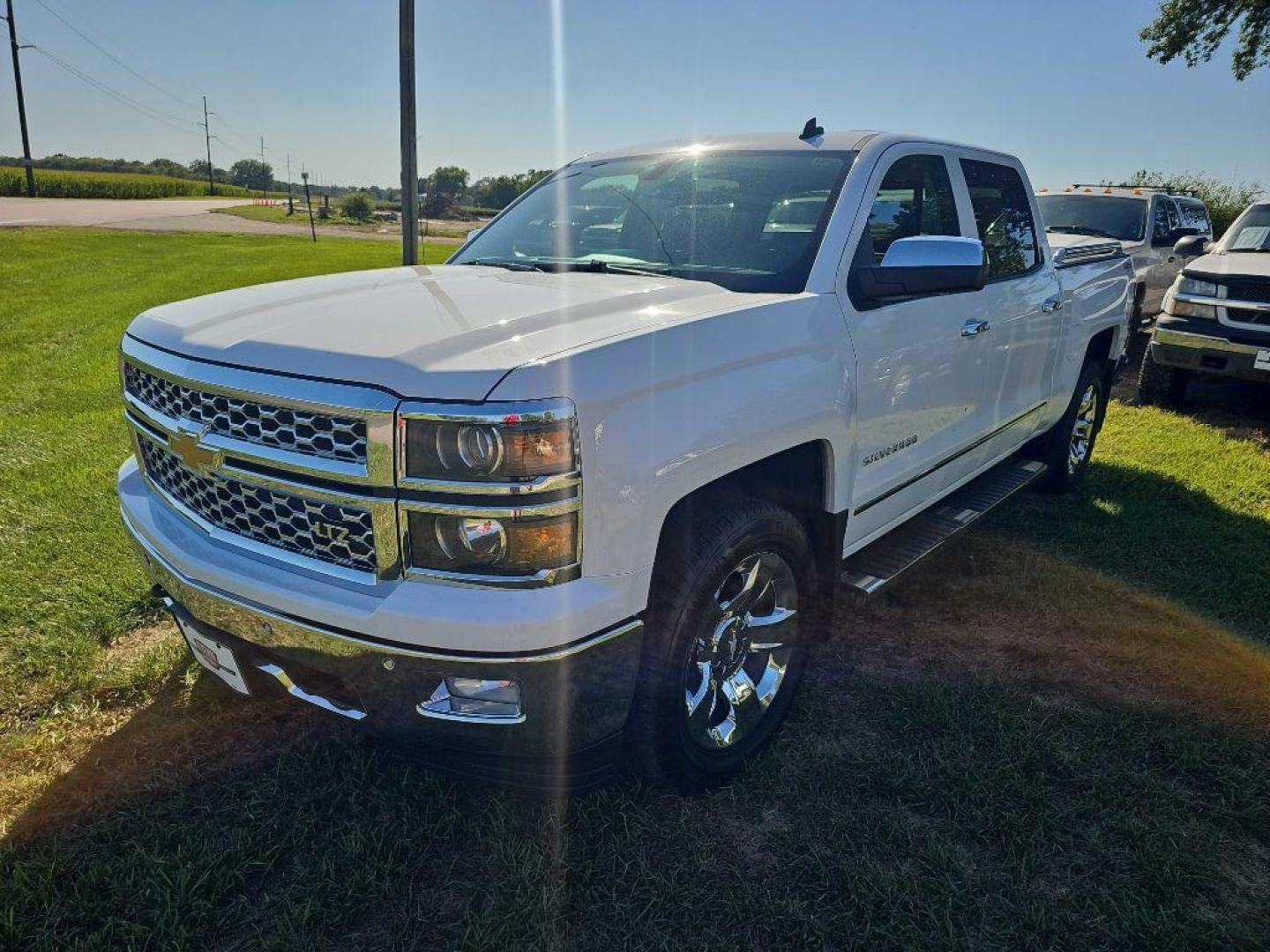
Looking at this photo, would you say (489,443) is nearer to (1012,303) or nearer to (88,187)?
(1012,303)

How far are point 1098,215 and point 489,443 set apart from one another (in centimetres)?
1127

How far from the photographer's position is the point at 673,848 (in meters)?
2.45

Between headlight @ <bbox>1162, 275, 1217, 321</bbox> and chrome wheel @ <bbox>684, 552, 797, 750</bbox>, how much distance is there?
6607mm

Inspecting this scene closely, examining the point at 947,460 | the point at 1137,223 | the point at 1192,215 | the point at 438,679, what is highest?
the point at 1192,215

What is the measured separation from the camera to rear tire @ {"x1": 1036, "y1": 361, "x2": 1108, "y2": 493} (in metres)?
5.27

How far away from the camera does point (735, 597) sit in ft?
8.48

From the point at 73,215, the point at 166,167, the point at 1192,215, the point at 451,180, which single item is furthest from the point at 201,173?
the point at 1192,215

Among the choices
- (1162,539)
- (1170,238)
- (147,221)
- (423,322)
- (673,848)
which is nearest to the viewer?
(423,322)

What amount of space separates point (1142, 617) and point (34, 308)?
1368 centimetres

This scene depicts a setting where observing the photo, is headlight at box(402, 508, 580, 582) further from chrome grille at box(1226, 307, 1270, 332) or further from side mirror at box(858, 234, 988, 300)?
chrome grille at box(1226, 307, 1270, 332)

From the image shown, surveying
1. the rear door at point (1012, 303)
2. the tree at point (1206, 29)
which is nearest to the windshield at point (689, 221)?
the rear door at point (1012, 303)

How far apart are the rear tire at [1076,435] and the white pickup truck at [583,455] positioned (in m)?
2.17

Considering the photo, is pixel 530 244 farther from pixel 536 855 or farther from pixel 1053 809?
pixel 1053 809

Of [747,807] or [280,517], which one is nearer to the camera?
[280,517]
